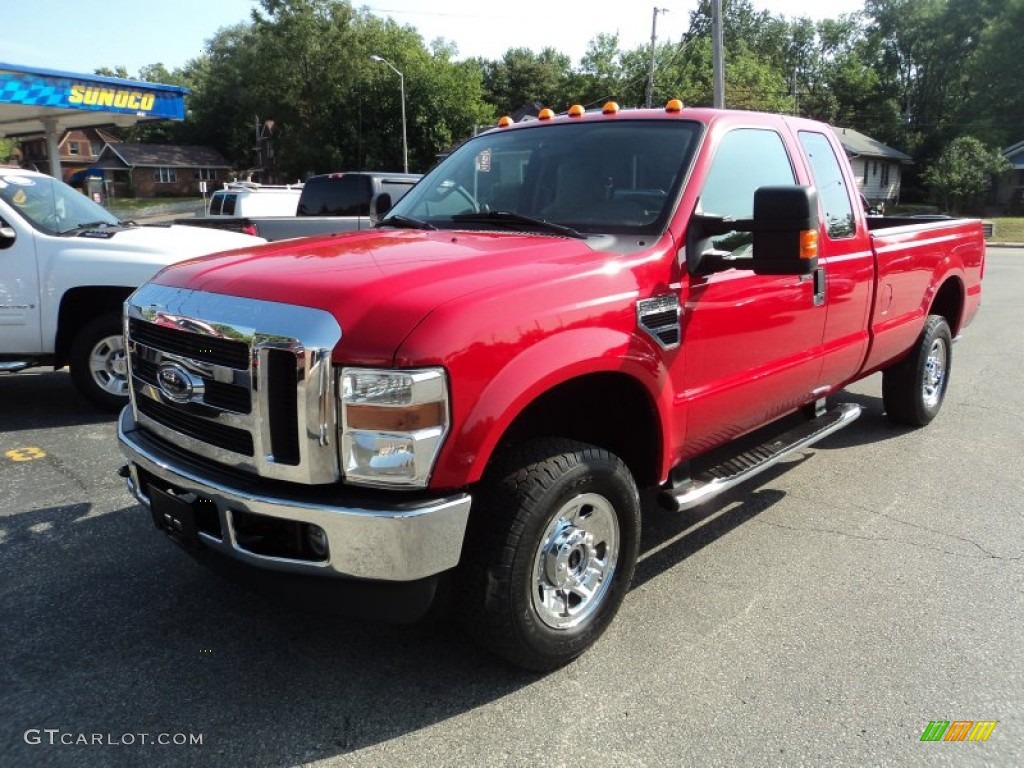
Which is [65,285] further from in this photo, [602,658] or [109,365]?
[602,658]

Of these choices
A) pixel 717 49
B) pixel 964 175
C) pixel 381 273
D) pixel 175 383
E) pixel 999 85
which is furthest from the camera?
pixel 999 85

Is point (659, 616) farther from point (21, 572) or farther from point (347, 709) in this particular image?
point (21, 572)

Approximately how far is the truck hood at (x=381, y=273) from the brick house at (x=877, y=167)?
53424 millimetres

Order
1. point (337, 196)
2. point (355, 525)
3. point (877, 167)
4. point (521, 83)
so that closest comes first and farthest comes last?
point (355, 525)
point (337, 196)
point (877, 167)
point (521, 83)

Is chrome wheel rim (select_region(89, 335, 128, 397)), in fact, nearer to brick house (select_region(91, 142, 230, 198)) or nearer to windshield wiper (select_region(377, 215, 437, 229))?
windshield wiper (select_region(377, 215, 437, 229))

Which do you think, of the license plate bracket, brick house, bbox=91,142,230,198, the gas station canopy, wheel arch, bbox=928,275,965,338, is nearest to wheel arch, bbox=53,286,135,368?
the license plate bracket

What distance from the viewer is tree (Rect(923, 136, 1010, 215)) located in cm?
4653

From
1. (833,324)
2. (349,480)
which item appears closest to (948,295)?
(833,324)

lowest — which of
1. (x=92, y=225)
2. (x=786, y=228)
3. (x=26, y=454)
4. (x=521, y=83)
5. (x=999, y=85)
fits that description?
(x=26, y=454)

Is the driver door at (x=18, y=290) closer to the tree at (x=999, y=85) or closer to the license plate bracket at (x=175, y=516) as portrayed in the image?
the license plate bracket at (x=175, y=516)

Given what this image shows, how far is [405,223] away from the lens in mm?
3865

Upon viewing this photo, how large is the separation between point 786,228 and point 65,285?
5.41 m

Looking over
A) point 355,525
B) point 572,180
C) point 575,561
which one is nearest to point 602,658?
point 575,561

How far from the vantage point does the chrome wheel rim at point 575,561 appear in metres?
2.78
